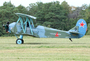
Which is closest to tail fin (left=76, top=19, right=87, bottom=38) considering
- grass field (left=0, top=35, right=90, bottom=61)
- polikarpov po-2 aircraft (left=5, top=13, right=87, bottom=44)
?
polikarpov po-2 aircraft (left=5, top=13, right=87, bottom=44)

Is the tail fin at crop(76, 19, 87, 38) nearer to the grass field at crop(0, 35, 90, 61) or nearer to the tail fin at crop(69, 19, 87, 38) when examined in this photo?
the tail fin at crop(69, 19, 87, 38)

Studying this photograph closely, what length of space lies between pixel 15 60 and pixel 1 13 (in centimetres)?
4346

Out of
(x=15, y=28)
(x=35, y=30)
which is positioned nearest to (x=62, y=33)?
(x=35, y=30)

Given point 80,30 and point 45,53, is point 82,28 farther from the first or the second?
point 45,53

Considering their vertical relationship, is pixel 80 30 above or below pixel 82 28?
below

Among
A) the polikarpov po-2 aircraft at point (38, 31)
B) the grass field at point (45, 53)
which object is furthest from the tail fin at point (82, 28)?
the grass field at point (45, 53)

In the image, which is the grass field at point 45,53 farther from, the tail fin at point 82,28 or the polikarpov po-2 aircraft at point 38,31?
the tail fin at point 82,28

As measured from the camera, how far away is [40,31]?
20.1 meters

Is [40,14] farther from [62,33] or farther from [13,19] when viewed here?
[62,33]

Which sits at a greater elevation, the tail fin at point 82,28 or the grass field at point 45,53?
the tail fin at point 82,28

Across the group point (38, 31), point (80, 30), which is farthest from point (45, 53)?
point (80, 30)

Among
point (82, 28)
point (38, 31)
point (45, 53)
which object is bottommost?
point (45, 53)

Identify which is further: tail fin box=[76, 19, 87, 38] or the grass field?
tail fin box=[76, 19, 87, 38]

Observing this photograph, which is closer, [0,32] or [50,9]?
[0,32]
